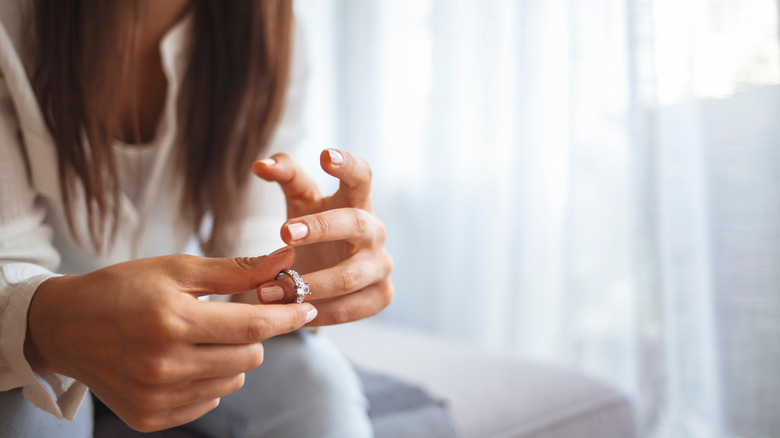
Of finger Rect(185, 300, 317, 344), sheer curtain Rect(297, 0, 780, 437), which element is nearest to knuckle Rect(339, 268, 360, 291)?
finger Rect(185, 300, 317, 344)

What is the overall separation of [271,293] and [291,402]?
216mm

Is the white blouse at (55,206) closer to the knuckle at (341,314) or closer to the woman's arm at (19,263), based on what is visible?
the woman's arm at (19,263)

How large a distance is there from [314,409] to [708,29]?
1187mm

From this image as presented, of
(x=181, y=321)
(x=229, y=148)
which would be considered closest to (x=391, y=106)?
(x=229, y=148)

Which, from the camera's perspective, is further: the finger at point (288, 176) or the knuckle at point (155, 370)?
the finger at point (288, 176)

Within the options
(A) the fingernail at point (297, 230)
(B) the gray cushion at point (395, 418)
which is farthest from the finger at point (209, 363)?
(B) the gray cushion at point (395, 418)

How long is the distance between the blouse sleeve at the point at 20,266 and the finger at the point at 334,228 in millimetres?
263

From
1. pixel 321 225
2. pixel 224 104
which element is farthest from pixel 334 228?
pixel 224 104

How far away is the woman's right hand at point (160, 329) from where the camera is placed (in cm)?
45

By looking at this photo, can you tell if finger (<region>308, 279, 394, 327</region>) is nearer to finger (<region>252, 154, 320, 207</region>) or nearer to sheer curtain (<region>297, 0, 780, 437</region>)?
finger (<region>252, 154, 320, 207</region>)

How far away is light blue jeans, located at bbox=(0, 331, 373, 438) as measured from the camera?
2.16ft

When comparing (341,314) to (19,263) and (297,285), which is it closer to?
(297,285)

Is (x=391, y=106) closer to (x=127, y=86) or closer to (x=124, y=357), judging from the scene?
(x=127, y=86)

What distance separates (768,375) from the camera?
120cm
